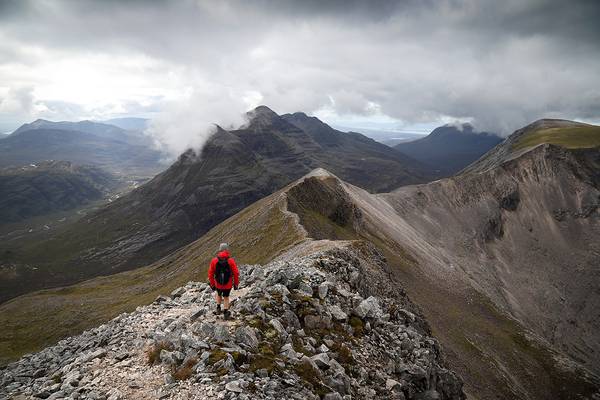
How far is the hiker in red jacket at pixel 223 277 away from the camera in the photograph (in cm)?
2059

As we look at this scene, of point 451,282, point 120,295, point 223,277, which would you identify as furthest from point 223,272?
point 120,295

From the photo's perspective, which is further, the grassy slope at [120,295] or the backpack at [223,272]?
the grassy slope at [120,295]

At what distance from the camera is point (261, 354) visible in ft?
57.1

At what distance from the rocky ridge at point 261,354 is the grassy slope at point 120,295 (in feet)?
160

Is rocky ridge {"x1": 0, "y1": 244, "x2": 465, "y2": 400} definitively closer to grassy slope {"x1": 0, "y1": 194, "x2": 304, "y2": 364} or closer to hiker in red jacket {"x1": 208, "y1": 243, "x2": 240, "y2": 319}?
hiker in red jacket {"x1": 208, "y1": 243, "x2": 240, "y2": 319}

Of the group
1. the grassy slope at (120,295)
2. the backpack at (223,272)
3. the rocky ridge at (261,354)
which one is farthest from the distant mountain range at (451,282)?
the backpack at (223,272)

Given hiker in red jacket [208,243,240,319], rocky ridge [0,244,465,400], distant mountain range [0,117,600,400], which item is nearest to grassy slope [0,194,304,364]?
distant mountain range [0,117,600,400]

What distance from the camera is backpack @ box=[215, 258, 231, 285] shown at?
20.6m

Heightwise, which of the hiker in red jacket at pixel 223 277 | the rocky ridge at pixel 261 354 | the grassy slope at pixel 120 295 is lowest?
the grassy slope at pixel 120 295

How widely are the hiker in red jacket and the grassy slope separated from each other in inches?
2086

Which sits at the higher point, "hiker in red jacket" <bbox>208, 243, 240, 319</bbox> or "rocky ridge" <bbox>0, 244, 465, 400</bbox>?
"hiker in red jacket" <bbox>208, 243, 240, 319</bbox>

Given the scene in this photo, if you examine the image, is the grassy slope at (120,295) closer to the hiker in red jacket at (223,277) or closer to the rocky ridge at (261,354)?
the rocky ridge at (261,354)

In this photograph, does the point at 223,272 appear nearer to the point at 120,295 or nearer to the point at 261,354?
the point at 261,354

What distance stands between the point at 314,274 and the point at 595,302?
181 m
